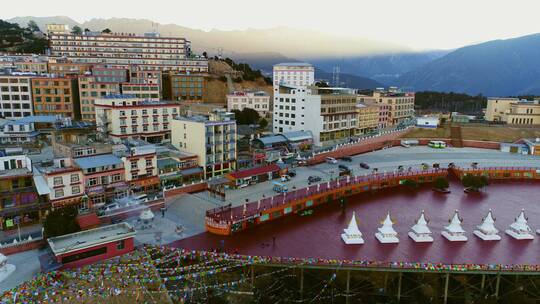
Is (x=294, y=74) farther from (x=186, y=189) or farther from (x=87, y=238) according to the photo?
(x=87, y=238)

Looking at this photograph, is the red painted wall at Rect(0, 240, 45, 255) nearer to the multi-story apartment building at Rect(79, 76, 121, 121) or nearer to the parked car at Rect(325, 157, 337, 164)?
the parked car at Rect(325, 157, 337, 164)

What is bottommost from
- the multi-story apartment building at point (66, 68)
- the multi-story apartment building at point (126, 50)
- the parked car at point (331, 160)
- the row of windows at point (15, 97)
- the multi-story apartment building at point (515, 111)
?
the parked car at point (331, 160)

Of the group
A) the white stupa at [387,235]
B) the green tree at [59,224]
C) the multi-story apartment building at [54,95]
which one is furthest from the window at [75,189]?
the multi-story apartment building at [54,95]

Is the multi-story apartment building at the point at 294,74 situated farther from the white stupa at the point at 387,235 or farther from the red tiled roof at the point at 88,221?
the red tiled roof at the point at 88,221

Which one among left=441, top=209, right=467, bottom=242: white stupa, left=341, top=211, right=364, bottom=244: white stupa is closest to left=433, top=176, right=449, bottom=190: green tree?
left=441, top=209, right=467, bottom=242: white stupa

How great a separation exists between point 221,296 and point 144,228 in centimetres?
957

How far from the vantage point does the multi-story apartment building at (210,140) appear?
40.7 m

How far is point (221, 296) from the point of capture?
23688 mm

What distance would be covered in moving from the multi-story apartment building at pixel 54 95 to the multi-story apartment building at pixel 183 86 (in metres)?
19.5

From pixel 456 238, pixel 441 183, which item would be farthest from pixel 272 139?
pixel 456 238

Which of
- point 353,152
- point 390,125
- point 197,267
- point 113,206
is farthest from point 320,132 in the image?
point 197,267

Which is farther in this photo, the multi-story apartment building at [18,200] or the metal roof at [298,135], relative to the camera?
the metal roof at [298,135]

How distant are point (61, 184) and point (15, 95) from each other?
34933 mm

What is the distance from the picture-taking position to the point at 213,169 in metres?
41.6
